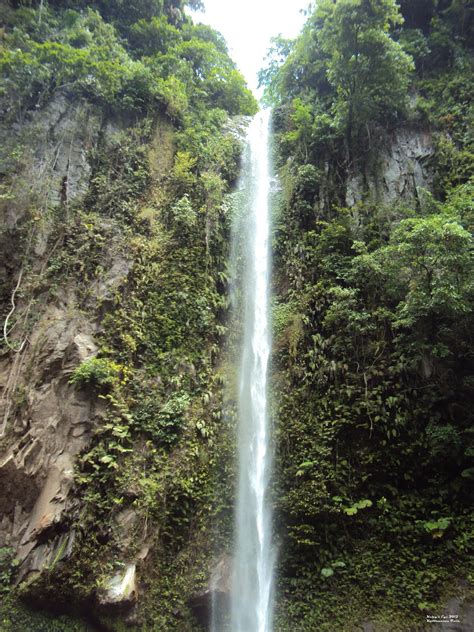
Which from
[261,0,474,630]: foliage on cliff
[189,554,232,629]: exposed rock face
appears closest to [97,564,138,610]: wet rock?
[189,554,232,629]: exposed rock face

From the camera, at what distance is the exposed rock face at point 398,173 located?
376 inches

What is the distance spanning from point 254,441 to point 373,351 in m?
2.80

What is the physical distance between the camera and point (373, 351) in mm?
7363

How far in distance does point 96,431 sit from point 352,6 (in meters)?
10.6

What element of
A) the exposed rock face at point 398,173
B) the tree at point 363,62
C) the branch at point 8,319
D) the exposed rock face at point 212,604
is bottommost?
the exposed rock face at point 212,604

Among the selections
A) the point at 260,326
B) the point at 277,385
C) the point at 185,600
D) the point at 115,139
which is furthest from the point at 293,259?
the point at 185,600

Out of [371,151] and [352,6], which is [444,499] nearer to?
[371,151]

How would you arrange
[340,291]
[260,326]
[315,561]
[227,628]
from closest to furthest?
[227,628]
[315,561]
[340,291]
[260,326]

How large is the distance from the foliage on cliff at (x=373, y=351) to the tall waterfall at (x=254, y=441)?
1.00 feet

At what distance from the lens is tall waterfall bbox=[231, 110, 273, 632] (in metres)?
6.07

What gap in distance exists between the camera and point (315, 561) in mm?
6234

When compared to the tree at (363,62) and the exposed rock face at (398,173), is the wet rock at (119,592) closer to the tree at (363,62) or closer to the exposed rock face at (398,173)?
the exposed rock face at (398,173)

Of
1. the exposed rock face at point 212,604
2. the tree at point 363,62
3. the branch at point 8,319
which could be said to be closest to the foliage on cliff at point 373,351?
the tree at point 363,62

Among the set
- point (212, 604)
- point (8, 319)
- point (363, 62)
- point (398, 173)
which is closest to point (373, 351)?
point (212, 604)
